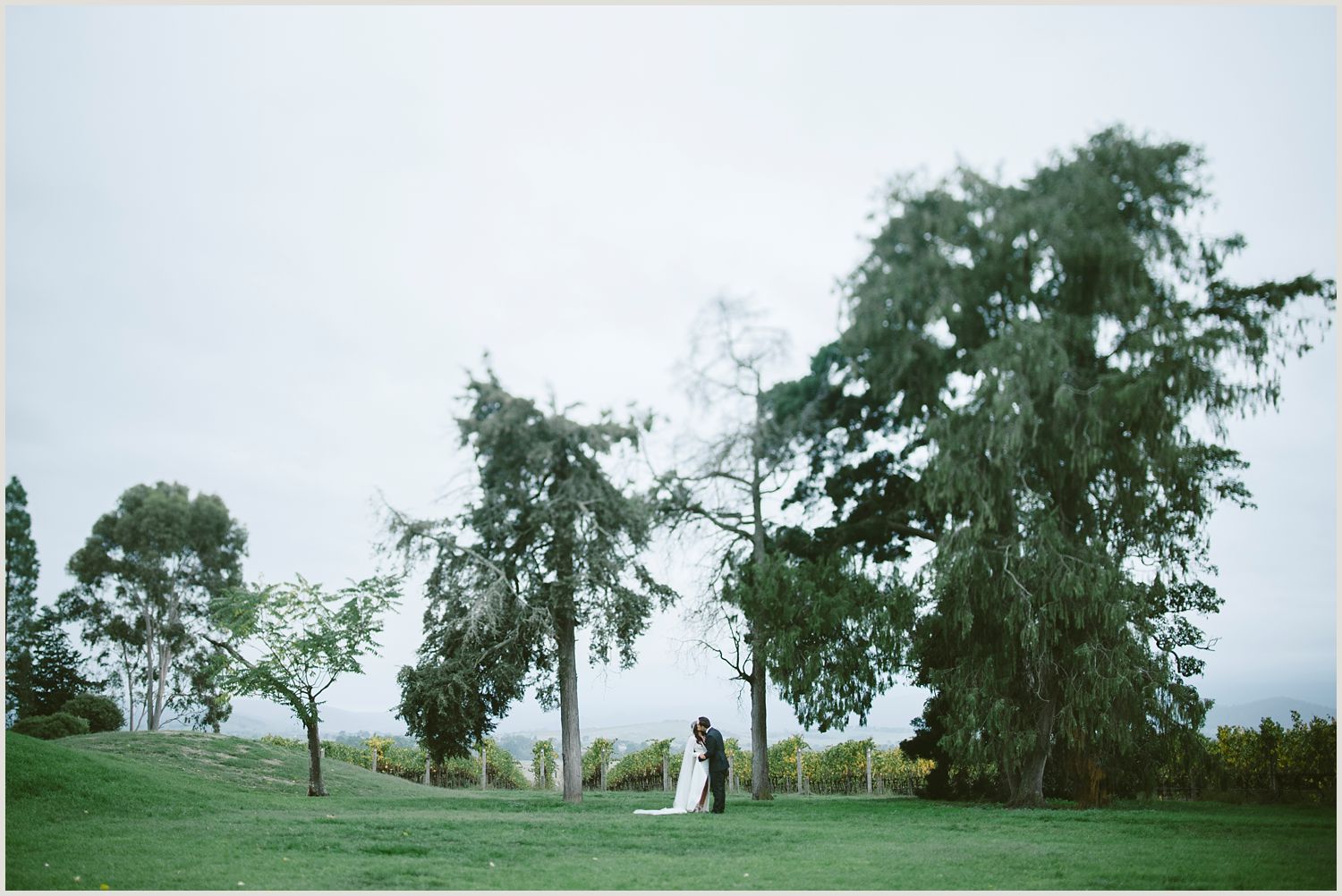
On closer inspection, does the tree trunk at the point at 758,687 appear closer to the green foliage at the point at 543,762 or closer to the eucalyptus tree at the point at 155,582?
the green foliage at the point at 543,762

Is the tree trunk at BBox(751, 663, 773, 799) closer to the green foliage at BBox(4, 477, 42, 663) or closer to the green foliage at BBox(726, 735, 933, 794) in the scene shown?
the green foliage at BBox(726, 735, 933, 794)

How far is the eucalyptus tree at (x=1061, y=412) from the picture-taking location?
16.8 meters

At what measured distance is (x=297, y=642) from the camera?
19.6m

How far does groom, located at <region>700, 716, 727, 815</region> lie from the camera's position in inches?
626

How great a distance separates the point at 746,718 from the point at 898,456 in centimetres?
696

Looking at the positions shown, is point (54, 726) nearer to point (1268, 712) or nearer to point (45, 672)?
point (45, 672)

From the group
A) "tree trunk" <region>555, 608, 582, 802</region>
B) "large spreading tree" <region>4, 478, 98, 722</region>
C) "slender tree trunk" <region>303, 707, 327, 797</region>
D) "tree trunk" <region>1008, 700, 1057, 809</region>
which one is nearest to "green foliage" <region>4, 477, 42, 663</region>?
"large spreading tree" <region>4, 478, 98, 722</region>

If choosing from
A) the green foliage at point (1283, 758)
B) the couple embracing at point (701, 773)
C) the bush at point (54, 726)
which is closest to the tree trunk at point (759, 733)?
the couple embracing at point (701, 773)

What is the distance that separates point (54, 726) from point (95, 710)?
11.3 feet

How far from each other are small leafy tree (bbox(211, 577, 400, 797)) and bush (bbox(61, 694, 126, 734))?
1510 cm

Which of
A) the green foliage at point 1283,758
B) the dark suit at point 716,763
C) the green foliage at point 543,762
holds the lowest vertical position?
the green foliage at point 543,762

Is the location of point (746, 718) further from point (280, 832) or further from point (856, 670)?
point (280, 832)

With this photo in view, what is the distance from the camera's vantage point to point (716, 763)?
16.0 m

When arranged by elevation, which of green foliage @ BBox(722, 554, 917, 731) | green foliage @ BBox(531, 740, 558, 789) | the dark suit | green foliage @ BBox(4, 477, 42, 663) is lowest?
green foliage @ BBox(531, 740, 558, 789)
